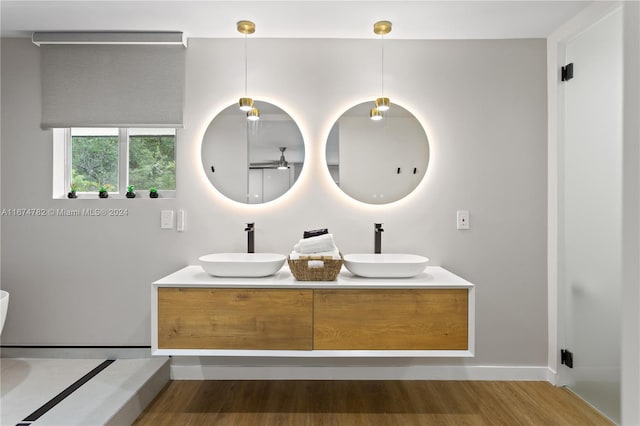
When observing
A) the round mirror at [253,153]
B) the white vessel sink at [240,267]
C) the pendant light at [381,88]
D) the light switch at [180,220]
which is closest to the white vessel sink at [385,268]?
the white vessel sink at [240,267]

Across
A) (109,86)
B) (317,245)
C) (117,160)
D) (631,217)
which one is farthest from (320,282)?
(109,86)

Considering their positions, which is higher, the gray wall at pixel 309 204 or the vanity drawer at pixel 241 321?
the gray wall at pixel 309 204

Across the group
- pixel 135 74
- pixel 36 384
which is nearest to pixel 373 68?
pixel 135 74

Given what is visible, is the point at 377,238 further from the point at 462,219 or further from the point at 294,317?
the point at 294,317

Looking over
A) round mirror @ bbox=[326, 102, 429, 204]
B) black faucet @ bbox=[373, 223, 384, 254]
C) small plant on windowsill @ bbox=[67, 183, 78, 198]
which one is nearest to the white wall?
black faucet @ bbox=[373, 223, 384, 254]

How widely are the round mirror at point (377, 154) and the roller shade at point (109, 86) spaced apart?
41.8 inches

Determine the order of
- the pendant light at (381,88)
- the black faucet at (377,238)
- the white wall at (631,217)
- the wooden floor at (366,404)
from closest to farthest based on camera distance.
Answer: the white wall at (631,217) → the wooden floor at (366,404) → the pendant light at (381,88) → the black faucet at (377,238)

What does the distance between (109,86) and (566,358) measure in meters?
3.37

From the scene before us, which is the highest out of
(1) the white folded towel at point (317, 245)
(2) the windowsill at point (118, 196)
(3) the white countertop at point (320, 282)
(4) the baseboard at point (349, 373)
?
(2) the windowsill at point (118, 196)

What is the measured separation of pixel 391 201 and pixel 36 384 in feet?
7.62

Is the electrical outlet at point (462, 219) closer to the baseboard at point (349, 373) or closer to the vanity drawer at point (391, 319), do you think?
the vanity drawer at point (391, 319)

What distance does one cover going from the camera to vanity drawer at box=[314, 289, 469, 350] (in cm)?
193

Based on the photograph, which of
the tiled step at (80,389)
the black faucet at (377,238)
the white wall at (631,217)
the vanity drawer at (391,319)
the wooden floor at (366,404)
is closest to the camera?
the white wall at (631,217)

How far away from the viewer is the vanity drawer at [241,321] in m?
1.95
